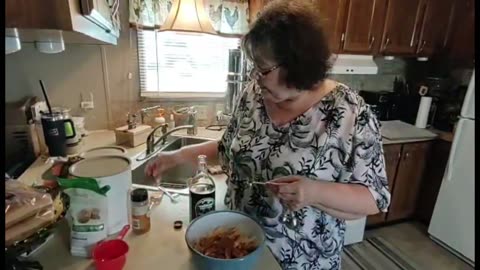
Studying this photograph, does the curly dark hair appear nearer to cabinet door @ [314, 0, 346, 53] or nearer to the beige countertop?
the beige countertop

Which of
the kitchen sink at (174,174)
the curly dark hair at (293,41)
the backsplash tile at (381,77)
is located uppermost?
the curly dark hair at (293,41)

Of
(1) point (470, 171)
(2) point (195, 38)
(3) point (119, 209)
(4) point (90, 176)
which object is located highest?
(2) point (195, 38)

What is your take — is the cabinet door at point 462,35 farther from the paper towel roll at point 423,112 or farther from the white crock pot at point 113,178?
the white crock pot at point 113,178

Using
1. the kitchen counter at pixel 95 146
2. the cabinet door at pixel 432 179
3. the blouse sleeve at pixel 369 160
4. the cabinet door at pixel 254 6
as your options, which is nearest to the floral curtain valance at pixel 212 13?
the cabinet door at pixel 254 6

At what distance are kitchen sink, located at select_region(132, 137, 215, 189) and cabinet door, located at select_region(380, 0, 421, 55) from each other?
1710 mm

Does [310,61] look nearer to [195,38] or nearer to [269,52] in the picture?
[269,52]

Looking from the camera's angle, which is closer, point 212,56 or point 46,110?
point 46,110

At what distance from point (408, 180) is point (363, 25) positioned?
4.22 feet

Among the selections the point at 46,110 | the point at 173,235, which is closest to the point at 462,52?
the point at 173,235

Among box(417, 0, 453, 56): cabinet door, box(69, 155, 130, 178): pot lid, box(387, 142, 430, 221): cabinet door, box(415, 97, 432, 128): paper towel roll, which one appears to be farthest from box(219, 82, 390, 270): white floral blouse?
box(417, 0, 453, 56): cabinet door

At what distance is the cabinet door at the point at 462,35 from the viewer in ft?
7.77

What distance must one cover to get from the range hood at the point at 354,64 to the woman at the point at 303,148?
1507mm

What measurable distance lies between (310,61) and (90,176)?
0.65 m

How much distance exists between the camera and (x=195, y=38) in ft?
7.02
